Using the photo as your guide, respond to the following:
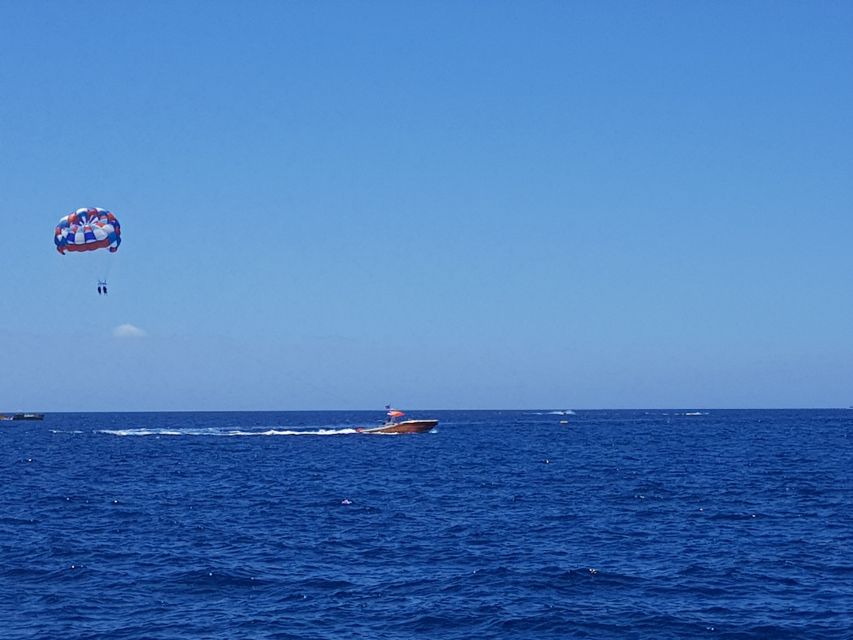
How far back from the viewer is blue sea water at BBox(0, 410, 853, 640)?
95.3 ft

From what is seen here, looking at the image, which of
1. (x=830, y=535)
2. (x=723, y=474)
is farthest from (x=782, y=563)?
(x=723, y=474)

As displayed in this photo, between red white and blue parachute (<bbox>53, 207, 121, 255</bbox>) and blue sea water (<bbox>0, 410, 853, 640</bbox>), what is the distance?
20.2 meters

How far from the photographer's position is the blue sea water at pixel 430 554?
29.0 metres

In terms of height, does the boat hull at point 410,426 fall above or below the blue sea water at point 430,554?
above

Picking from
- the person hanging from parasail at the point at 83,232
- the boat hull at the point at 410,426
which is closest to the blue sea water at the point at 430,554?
the person hanging from parasail at the point at 83,232

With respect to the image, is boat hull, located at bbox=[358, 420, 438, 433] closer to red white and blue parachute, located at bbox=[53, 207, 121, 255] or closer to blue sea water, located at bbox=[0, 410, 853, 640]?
blue sea water, located at bbox=[0, 410, 853, 640]

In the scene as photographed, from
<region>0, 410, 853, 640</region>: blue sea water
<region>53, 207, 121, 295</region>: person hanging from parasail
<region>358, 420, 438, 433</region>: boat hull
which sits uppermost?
<region>53, 207, 121, 295</region>: person hanging from parasail

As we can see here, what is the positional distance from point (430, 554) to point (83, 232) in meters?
50.5

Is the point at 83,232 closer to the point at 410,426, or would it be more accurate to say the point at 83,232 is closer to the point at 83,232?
the point at 83,232

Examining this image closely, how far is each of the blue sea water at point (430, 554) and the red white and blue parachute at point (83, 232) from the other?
20.2 meters

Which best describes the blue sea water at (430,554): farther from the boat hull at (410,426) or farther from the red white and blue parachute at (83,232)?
the boat hull at (410,426)

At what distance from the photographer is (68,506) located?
188ft

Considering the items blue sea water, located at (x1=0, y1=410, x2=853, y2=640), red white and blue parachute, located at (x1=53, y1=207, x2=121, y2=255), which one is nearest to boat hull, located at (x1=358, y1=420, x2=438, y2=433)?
blue sea water, located at (x1=0, y1=410, x2=853, y2=640)

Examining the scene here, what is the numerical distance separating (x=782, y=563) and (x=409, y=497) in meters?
28.2
